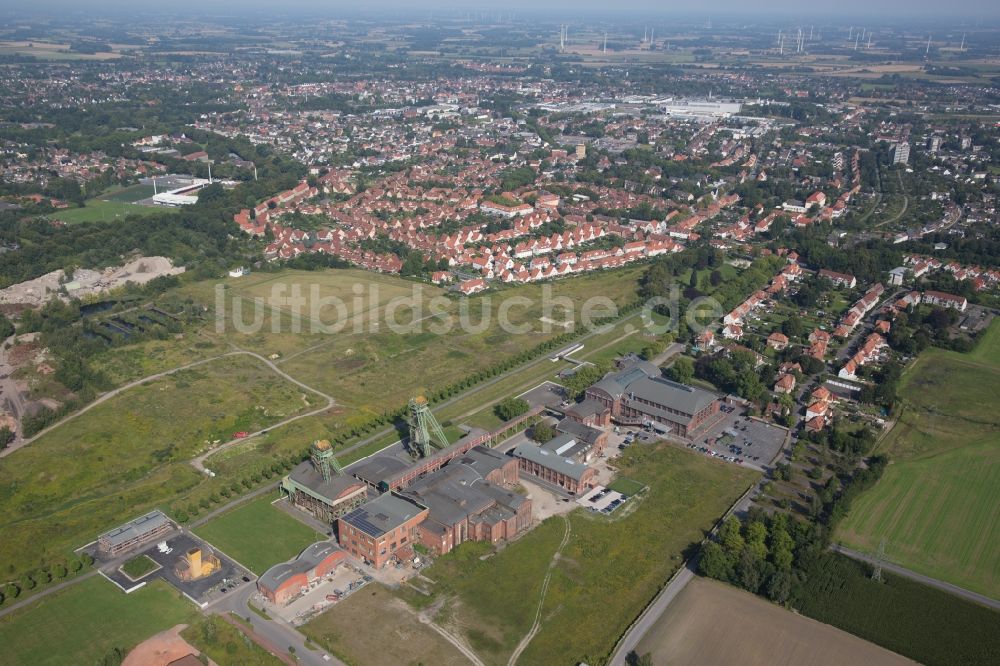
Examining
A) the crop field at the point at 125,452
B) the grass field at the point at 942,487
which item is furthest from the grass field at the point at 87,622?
the grass field at the point at 942,487

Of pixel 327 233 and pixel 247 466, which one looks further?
pixel 327 233

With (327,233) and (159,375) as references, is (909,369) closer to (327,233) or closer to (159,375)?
(159,375)

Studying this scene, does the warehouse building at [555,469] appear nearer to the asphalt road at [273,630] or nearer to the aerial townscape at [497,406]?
the aerial townscape at [497,406]

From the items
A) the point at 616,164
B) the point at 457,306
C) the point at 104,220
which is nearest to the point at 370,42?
the point at 616,164

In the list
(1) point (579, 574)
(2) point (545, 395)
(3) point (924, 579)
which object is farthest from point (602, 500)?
(3) point (924, 579)

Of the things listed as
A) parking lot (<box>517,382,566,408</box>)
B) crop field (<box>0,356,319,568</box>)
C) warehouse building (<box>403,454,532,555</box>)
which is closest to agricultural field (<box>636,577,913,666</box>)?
warehouse building (<box>403,454,532,555</box>)

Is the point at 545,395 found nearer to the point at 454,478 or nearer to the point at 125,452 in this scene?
the point at 454,478
